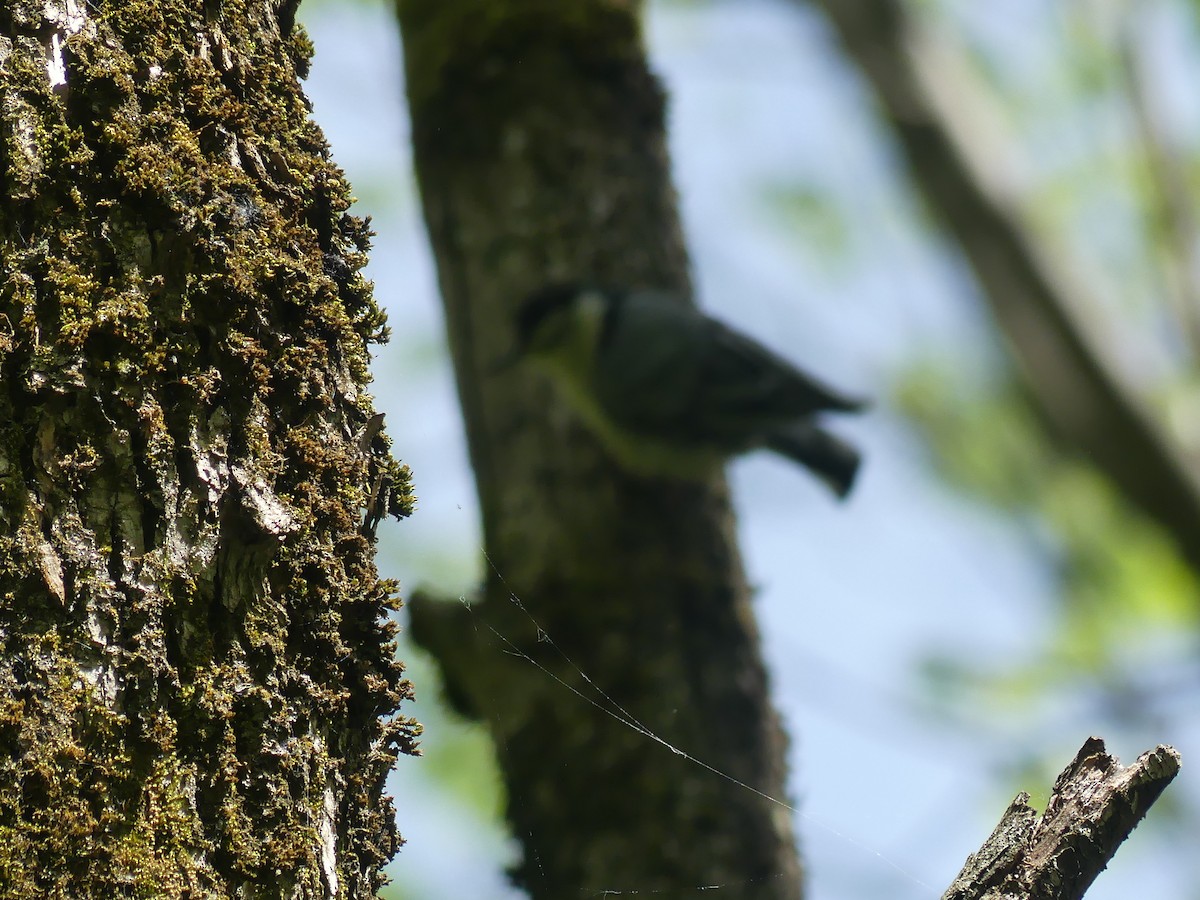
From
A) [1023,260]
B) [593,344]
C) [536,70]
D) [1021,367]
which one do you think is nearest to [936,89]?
[1023,260]

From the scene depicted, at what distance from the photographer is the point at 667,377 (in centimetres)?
331

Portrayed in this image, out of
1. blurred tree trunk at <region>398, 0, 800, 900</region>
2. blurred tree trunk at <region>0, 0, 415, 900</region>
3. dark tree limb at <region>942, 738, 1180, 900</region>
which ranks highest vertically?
blurred tree trunk at <region>398, 0, 800, 900</region>

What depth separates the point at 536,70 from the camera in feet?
9.18

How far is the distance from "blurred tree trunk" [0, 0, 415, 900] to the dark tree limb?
1.46 feet

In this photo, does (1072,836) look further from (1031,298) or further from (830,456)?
(830,456)

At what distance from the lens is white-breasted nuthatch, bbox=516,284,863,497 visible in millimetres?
2900

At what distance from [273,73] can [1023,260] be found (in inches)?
59.2

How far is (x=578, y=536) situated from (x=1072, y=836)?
1.79 metres

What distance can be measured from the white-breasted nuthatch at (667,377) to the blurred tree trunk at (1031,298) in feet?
3.43

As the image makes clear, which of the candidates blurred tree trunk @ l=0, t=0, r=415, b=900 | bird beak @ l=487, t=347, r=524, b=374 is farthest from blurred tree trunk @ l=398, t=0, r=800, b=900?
blurred tree trunk @ l=0, t=0, r=415, b=900

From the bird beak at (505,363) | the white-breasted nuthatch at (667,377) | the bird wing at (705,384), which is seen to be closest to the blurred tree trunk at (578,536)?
the bird beak at (505,363)

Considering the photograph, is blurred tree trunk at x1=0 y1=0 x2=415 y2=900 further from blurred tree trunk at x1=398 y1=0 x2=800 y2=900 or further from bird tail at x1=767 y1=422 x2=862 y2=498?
bird tail at x1=767 y1=422 x2=862 y2=498

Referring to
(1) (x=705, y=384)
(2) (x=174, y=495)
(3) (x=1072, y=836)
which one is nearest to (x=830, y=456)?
(1) (x=705, y=384)

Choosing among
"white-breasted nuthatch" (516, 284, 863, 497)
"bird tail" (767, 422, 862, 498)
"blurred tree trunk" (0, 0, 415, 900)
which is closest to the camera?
"blurred tree trunk" (0, 0, 415, 900)
